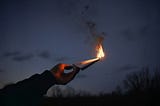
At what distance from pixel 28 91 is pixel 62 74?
628 mm

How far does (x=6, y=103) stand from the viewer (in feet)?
9.95

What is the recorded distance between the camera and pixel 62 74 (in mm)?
3600

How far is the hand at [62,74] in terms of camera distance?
3.47 meters

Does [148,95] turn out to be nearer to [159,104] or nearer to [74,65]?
[159,104]

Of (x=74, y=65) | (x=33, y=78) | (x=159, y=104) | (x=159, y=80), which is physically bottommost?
(x=33, y=78)

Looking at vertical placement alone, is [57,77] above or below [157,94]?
below

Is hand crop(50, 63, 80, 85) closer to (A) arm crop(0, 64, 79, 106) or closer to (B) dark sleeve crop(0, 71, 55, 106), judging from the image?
(A) arm crop(0, 64, 79, 106)

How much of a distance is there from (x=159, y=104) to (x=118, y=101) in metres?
5.81

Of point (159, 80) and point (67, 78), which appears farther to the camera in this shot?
point (159, 80)

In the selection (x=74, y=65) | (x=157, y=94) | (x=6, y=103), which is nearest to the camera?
(x=6, y=103)

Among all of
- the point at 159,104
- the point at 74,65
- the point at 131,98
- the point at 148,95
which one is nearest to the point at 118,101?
the point at 131,98

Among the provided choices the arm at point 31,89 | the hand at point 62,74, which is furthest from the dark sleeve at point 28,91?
the hand at point 62,74

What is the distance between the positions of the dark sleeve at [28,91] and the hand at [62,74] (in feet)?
0.35

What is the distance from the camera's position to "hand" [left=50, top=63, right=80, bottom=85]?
137 inches
